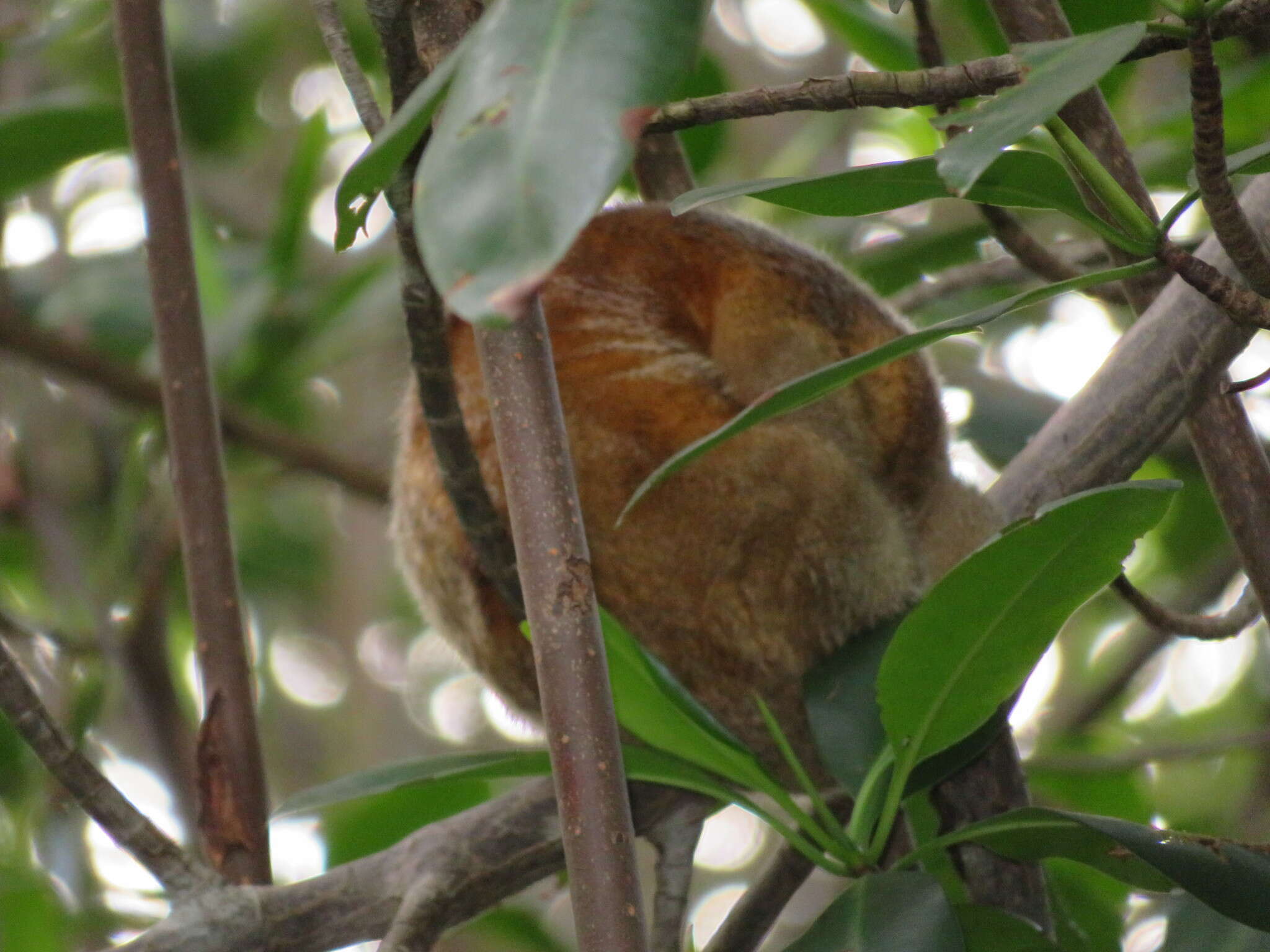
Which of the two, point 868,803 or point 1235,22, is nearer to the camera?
point 1235,22

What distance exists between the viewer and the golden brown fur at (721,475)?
4.99 feet

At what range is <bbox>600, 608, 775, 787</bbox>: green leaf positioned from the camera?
1241 mm

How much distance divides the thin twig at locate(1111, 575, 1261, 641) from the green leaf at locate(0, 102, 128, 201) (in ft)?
6.39

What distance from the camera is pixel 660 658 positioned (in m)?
1.54

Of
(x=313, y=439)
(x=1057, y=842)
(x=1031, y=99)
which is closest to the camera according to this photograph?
(x=1031, y=99)

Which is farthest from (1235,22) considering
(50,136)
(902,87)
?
(50,136)

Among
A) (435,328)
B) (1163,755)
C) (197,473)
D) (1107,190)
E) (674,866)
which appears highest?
(197,473)

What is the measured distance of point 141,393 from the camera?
2.62m

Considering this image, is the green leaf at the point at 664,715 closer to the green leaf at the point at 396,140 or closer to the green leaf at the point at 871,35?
the green leaf at the point at 396,140

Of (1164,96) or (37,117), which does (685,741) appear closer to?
(37,117)

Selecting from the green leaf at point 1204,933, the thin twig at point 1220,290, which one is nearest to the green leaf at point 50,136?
the thin twig at point 1220,290

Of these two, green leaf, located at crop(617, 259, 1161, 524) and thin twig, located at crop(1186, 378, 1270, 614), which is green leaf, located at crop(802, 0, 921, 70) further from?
green leaf, located at crop(617, 259, 1161, 524)

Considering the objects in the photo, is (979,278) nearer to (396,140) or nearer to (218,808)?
(218,808)

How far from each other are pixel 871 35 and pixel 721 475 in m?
1.02
